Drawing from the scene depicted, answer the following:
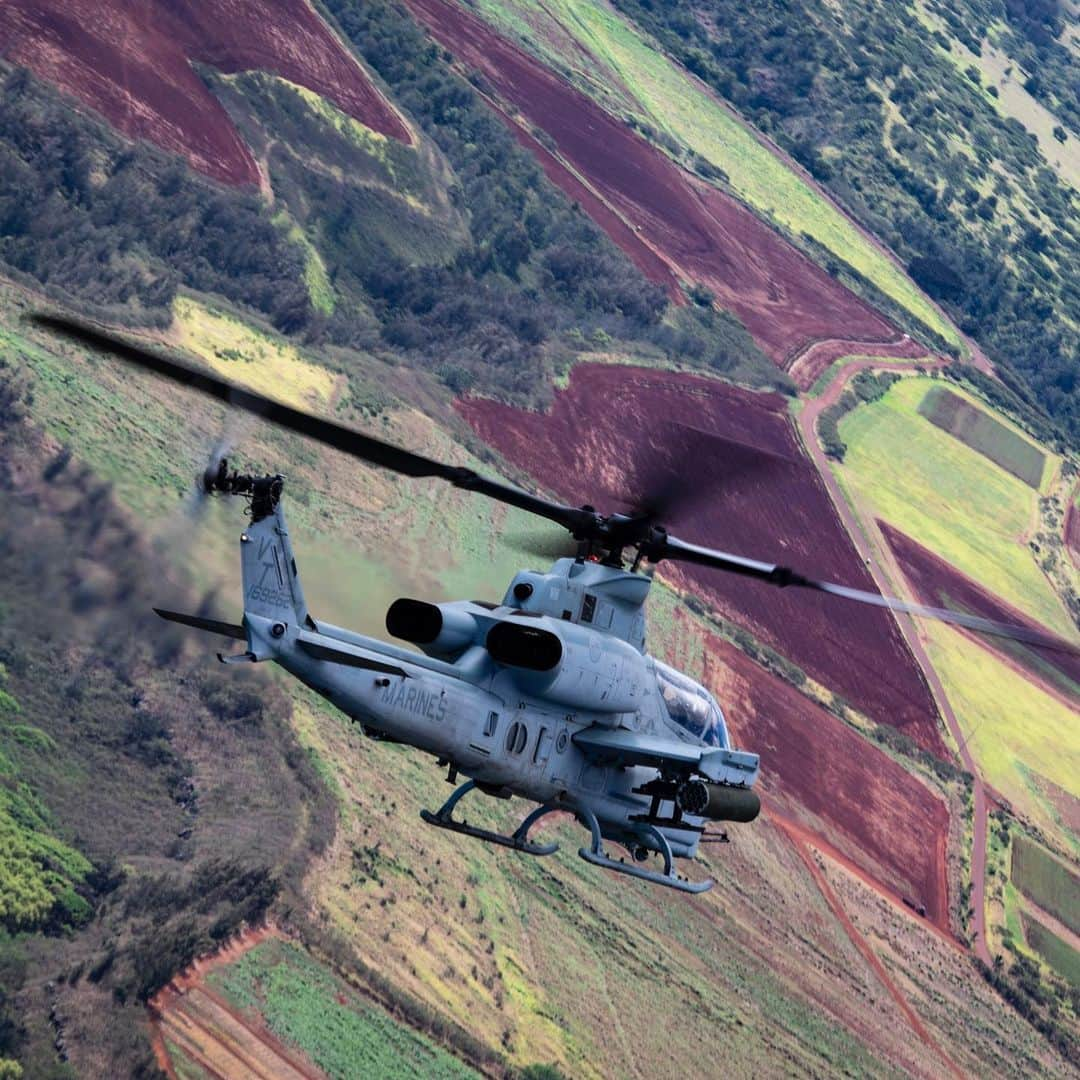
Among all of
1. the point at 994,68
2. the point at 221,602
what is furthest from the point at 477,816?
the point at 994,68

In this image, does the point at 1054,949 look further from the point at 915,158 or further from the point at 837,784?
the point at 915,158

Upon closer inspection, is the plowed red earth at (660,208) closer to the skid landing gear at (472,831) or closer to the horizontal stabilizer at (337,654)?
the skid landing gear at (472,831)

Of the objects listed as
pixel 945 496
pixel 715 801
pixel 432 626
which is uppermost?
pixel 715 801

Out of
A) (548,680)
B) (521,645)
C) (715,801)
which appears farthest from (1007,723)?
(521,645)

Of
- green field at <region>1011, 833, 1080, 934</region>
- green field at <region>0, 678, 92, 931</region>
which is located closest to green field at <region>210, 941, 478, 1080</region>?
green field at <region>0, 678, 92, 931</region>

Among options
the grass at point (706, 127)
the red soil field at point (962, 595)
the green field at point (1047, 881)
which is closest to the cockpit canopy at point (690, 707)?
the green field at point (1047, 881)

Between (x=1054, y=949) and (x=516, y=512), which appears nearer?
(x=1054, y=949)
